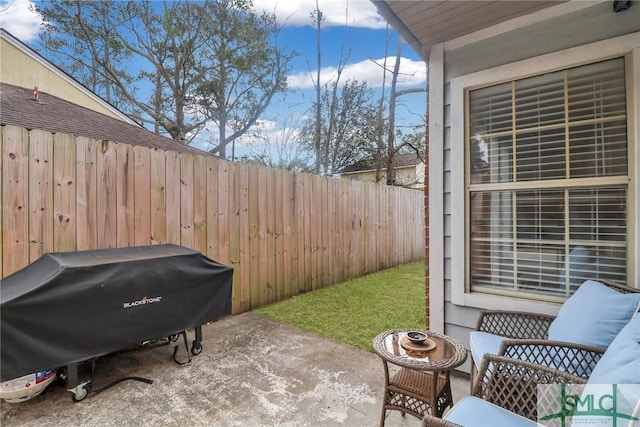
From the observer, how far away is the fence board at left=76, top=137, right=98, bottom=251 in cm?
281

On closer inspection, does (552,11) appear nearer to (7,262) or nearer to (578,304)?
(578,304)

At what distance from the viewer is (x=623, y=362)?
44.7 inches

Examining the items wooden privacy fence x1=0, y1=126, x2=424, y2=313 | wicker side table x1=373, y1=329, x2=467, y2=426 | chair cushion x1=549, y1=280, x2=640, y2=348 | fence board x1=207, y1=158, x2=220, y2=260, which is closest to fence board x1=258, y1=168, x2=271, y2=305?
wooden privacy fence x1=0, y1=126, x2=424, y2=313

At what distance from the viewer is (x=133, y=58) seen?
9836 mm

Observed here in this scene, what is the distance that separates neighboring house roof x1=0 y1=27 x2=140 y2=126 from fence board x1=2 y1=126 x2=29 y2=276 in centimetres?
551

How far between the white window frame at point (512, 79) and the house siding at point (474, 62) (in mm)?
16

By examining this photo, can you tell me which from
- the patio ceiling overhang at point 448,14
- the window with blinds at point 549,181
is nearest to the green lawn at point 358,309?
the window with blinds at point 549,181

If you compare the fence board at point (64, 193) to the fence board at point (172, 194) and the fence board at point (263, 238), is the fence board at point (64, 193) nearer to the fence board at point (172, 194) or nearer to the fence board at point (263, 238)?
the fence board at point (172, 194)

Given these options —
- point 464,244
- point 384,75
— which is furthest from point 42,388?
point 384,75

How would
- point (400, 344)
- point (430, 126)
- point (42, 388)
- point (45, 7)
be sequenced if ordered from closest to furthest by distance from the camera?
point (400, 344)
point (42, 388)
point (430, 126)
point (45, 7)

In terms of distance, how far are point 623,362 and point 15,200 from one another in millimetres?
3795

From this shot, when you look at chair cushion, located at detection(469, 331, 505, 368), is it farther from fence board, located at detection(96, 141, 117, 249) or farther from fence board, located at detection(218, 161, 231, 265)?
fence board, located at detection(96, 141, 117, 249)

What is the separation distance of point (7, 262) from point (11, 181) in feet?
2.07

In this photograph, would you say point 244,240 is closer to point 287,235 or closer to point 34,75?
point 287,235
